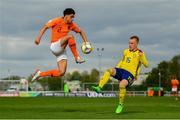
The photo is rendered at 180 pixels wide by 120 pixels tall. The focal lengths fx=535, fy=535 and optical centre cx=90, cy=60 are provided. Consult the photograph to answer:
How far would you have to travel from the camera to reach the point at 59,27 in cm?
1692

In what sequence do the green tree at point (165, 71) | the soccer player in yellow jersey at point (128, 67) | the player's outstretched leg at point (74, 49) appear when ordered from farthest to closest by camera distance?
1. the green tree at point (165, 71)
2. the player's outstretched leg at point (74, 49)
3. the soccer player in yellow jersey at point (128, 67)

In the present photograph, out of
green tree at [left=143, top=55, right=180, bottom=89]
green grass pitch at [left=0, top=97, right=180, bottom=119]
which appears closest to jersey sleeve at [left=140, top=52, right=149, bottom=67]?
green grass pitch at [left=0, top=97, right=180, bottom=119]

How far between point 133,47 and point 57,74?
8.48 feet

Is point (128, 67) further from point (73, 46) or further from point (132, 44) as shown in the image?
point (73, 46)

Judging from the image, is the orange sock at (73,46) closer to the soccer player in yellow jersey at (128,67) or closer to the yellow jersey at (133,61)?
the soccer player in yellow jersey at (128,67)

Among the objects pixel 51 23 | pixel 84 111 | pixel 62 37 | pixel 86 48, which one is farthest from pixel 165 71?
pixel 51 23

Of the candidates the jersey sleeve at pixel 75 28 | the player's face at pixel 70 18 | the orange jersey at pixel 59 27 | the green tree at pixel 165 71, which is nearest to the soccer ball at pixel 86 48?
the jersey sleeve at pixel 75 28

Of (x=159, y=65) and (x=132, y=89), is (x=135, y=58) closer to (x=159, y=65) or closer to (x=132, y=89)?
(x=132, y=89)

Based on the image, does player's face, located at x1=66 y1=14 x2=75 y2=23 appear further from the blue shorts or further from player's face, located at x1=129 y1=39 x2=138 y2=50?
the blue shorts

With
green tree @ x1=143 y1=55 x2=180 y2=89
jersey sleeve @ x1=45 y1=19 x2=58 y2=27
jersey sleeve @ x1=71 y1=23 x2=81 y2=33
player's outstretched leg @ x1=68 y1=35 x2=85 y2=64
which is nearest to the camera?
jersey sleeve @ x1=45 y1=19 x2=58 y2=27

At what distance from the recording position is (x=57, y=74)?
1711 centimetres

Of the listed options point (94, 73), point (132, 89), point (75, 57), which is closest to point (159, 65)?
point (94, 73)

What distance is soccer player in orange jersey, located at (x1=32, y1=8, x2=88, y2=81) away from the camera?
55.3 feet

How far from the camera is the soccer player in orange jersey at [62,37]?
55.3ft
